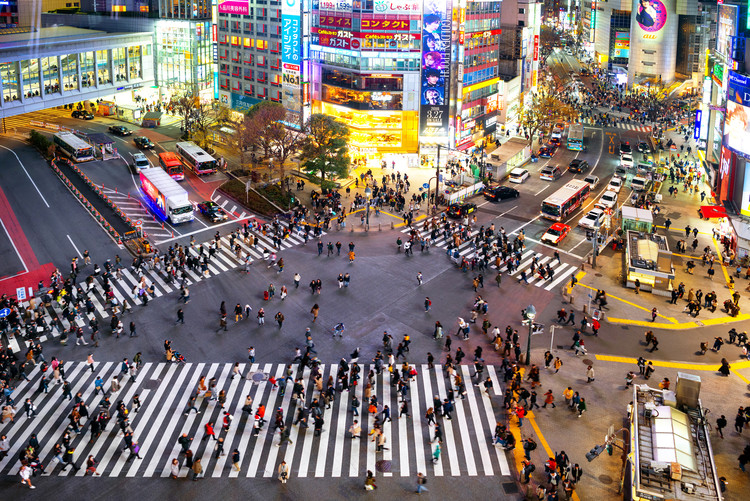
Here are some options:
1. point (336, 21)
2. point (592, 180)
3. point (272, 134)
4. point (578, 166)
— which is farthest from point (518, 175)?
point (336, 21)

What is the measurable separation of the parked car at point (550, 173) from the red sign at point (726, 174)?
63.3 feet

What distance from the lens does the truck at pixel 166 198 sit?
6138cm

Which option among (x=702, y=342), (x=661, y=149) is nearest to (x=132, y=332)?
(x=702, y=342)

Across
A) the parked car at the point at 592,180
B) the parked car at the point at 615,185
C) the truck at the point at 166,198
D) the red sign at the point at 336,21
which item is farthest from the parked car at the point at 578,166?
the truck at the point at 166,198

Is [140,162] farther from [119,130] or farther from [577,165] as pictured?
[577,165]

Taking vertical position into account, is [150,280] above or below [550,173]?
below

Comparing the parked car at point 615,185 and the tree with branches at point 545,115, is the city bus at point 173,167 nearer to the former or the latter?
the parked car at point 615,185

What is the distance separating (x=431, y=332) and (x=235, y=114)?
71.3 meters

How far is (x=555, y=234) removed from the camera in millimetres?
59906

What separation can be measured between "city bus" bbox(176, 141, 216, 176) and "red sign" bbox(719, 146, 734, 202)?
57.9 metres

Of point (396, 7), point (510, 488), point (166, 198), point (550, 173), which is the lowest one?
point (510, 488)

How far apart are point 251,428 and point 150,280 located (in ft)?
71.8

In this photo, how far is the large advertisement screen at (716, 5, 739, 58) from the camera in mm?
59950

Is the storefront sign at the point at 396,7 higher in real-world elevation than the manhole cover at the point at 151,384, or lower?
higher
